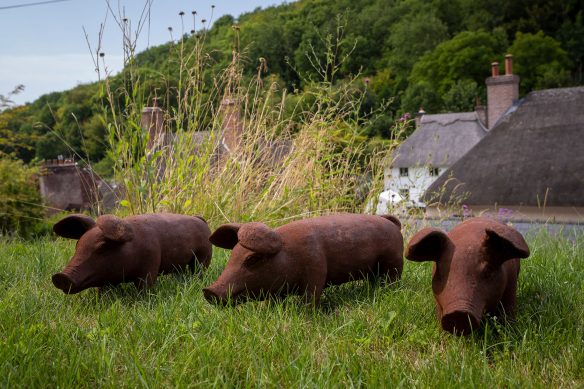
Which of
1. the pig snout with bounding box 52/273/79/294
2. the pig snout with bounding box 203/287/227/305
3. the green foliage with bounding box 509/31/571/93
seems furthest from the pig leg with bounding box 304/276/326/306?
the green foliage with bounding box 509/31/571/93

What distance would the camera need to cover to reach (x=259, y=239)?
1.96m

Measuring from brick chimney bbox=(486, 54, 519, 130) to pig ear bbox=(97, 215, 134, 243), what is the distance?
20.1 metres

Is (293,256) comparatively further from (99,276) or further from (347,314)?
(99,276)

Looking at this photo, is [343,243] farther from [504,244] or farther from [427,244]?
[504,244]

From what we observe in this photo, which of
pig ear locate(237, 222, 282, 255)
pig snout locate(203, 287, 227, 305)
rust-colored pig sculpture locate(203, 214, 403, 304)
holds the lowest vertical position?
pig snout locate(203, 287, 227, 305)

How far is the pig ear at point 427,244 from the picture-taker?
182 centimetres

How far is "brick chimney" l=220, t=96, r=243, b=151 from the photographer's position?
4.43 meters

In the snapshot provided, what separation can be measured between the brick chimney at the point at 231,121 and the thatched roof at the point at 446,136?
77.2ft

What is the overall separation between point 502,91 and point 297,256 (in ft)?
68.7

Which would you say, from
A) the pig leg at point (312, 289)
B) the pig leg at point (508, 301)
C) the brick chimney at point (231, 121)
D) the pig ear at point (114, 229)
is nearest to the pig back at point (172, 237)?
the pig ear at point (114, 229)

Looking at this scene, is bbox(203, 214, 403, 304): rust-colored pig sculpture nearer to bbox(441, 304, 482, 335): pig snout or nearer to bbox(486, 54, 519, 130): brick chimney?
bbox(441, 304, 482, 335): pig snout

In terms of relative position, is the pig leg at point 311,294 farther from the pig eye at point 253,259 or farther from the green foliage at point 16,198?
the green foliage at point 16,198

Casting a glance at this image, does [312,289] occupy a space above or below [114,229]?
below

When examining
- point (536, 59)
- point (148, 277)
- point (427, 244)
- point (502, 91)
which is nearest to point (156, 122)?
point (148, 277)
